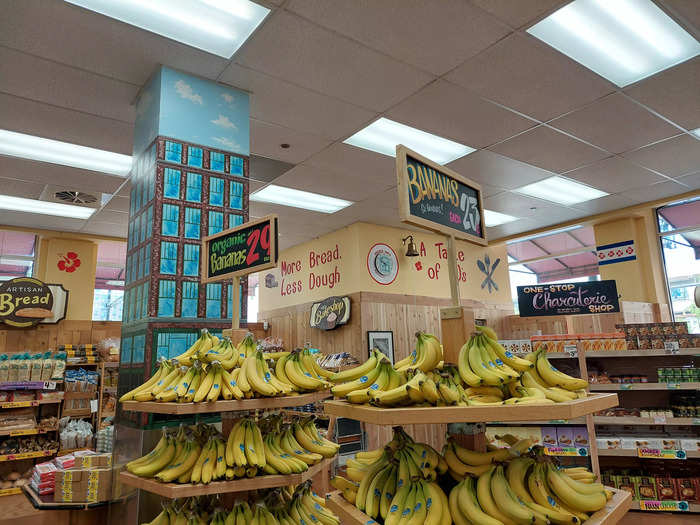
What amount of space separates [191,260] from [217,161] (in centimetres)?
81

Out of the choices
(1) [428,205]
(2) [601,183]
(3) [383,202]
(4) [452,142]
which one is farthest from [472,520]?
(2) [601,183]

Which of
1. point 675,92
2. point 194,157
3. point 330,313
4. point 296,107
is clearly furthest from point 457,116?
point 330,313

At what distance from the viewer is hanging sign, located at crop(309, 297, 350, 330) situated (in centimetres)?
691

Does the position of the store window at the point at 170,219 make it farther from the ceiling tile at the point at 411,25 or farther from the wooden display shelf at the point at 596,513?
the wooden display shelf at the point at 596,513

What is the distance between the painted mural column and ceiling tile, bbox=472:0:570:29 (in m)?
1.95

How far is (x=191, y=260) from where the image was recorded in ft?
11.2

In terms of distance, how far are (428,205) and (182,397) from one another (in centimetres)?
136

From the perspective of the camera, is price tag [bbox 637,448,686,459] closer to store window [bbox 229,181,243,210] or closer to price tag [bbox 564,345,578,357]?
price tag [bbox 564,345,578,357]

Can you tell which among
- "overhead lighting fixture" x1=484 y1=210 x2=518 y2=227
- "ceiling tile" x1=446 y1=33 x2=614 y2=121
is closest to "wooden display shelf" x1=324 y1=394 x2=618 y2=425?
"ceiling tile" x1=446 y1=33 x2=614 y2=121

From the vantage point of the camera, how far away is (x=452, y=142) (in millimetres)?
4895

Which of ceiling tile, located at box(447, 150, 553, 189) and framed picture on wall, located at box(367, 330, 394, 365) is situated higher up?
ceiling tile, located at box(447, 150, 553, 189)

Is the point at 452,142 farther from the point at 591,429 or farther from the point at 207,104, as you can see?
the point at 591,429

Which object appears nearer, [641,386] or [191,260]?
Answer: [191,260]

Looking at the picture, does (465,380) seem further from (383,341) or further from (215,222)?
(383,341)
